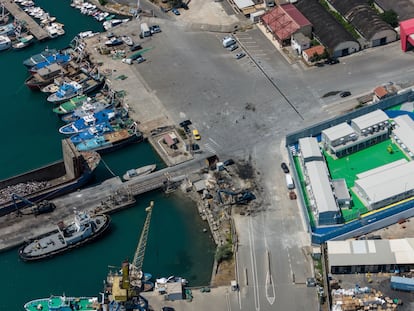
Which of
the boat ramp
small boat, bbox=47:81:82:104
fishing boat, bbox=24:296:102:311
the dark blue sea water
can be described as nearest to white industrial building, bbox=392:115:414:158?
the dark blue sea water

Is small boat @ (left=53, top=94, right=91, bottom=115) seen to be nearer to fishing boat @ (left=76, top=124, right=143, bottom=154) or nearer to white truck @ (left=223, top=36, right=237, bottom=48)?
fishing boat @ (left=76, top=124, right=143, bottom=154)

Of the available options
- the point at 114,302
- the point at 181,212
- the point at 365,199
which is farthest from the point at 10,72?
the point at 365,199

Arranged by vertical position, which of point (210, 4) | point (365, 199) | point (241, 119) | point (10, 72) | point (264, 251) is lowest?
point (264, 251)

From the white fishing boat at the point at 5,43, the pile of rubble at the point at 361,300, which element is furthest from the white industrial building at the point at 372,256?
the white fishing boat at the point at 5,43

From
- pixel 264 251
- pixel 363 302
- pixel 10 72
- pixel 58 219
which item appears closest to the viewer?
pixel 363 302

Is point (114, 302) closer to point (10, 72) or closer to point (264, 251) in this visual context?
point (264, 251)

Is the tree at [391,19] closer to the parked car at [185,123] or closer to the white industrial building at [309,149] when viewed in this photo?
the white industrial building at [309,149]

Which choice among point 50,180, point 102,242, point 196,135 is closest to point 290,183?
→ point 196,135

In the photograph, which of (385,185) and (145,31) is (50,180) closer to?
(145,31)
